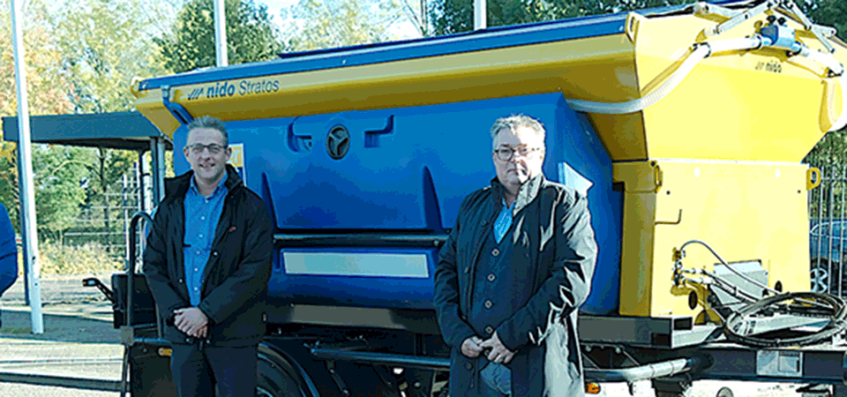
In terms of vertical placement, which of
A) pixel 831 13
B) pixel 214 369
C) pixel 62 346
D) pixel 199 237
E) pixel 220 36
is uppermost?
pixel 831 13

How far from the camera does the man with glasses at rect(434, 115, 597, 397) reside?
3.53m

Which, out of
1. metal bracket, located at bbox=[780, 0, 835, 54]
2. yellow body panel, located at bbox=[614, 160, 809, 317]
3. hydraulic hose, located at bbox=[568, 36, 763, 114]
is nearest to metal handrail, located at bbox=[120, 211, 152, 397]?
hydraulic hose, located at bbox=[568, 36, 763, 114]

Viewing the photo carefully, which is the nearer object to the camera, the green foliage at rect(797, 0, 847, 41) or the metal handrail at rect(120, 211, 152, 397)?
the metal handrail at rect(120, 211, 152, 397)

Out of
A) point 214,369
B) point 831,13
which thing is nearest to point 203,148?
point 214,369

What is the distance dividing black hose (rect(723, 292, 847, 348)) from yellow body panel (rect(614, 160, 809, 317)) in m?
0.21

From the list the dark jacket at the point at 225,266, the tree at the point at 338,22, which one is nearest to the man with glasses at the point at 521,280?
the dark jacket at the point at 225,266

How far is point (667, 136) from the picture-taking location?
4.27 m

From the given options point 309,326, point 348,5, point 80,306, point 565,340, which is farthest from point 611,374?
point 348,5

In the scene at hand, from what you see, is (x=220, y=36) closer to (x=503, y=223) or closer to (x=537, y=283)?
(x=503, y=223)

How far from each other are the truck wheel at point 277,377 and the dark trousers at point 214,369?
18.0 inches

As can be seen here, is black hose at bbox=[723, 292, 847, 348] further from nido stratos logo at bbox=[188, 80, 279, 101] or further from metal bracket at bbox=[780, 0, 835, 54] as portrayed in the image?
nido stratos logo at bbox=[188, 80, 279, 101]

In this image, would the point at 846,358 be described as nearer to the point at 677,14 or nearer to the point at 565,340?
the point at 565,340

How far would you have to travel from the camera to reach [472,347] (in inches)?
144

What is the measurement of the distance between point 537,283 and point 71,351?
8.87 metres
